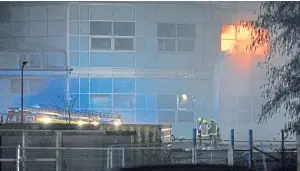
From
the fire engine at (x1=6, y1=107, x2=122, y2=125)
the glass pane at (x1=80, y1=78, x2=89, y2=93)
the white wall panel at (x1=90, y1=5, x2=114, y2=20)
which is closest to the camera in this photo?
the glass pane at (x1=80, y1=78, x2=89, y2=93)

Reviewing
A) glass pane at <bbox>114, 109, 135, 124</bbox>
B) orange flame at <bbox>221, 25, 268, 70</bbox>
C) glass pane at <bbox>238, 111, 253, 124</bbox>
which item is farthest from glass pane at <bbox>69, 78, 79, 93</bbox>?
glass pane at <bbox>238, 111, 253, 124</bbox>

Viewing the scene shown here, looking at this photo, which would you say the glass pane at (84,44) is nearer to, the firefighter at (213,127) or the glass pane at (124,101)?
the glass pane at (124,101)

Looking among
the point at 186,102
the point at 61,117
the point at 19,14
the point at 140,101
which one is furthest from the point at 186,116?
the point at 19,14

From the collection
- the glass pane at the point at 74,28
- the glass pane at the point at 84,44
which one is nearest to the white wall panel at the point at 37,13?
the glass pane at the point at 74,28

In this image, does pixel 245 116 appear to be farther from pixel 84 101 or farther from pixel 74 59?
pixel 74 59

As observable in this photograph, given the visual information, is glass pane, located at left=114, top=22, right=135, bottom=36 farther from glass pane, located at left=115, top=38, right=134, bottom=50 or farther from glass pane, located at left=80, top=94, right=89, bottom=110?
glass pane, located at left=80, top=94, right=89, bottom=110

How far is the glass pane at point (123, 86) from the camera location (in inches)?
164

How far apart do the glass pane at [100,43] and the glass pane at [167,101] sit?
0.59 metres

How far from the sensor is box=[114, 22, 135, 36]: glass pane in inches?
169

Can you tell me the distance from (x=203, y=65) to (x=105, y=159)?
184cm

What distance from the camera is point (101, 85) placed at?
4.14 m

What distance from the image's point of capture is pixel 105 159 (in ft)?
18.3

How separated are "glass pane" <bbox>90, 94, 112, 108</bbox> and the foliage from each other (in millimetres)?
1206

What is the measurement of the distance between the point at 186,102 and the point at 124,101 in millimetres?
485
